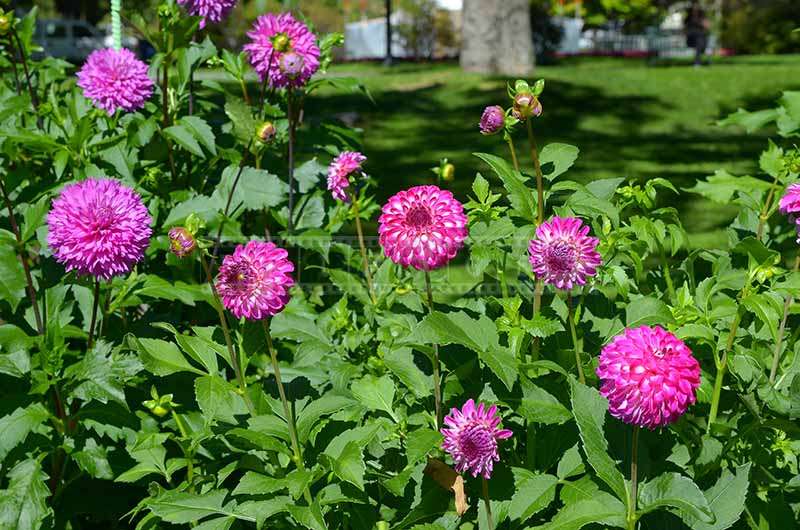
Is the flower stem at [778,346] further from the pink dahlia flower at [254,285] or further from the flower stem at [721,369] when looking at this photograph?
the pink dahlia flower at [254,285]

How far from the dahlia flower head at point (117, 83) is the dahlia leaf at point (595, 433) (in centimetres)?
178

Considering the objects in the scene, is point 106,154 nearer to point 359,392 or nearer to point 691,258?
point 359,392

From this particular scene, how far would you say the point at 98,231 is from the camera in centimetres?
199

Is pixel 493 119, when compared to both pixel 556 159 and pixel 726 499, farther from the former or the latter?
pixel 726 499

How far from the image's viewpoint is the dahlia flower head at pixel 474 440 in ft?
5.17

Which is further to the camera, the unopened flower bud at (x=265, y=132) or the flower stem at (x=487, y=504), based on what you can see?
the unopened flower bud at (x=265, y=132)

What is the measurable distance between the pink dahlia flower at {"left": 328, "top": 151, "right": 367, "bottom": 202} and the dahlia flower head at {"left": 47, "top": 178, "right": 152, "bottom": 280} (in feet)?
1.97

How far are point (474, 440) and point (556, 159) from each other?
75cm

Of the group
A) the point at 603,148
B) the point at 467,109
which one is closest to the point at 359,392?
the point at 603,148

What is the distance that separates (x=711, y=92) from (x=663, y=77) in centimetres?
104

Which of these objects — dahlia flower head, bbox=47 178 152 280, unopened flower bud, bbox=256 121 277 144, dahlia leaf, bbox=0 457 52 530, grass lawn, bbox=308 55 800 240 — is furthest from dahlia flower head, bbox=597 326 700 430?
grass lawn, bbox=308 55 800 240

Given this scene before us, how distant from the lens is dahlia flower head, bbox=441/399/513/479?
1.58m

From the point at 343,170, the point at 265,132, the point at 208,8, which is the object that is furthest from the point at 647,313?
the point at 208,8

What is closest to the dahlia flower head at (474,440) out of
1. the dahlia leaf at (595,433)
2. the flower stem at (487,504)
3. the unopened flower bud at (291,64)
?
the flower stem at (487,504)
